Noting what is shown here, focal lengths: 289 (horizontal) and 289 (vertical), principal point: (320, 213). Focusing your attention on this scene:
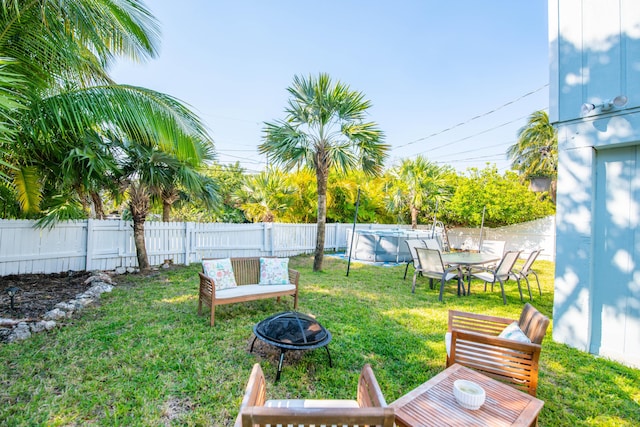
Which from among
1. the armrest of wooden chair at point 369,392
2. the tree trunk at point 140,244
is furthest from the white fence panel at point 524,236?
the tree trunk at point 140,244

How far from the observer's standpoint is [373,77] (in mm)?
12820

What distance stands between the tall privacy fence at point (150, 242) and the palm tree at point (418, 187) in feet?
12.7

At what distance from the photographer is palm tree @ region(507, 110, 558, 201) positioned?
14547 mm

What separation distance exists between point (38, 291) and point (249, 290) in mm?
4043

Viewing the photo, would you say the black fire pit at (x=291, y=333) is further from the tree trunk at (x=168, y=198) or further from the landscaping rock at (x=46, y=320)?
the tree trunk at (x=168, y=198)

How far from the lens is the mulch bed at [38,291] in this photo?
4.28 m

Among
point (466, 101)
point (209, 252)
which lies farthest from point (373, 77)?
point (209, 252)

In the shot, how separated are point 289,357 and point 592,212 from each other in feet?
13.3

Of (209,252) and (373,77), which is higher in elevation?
(373,77)

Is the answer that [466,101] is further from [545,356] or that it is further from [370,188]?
[545,356]

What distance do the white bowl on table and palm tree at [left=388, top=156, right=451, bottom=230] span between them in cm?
1334

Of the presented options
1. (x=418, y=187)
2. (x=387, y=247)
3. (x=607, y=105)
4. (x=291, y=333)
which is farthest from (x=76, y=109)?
(x=418, y=187)

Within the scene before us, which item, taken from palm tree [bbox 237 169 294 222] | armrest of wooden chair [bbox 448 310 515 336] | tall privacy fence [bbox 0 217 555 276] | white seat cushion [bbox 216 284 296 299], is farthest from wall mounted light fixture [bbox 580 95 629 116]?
palm tree [bbox 237 169 294 222]

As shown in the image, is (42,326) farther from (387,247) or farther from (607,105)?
(387,247)
